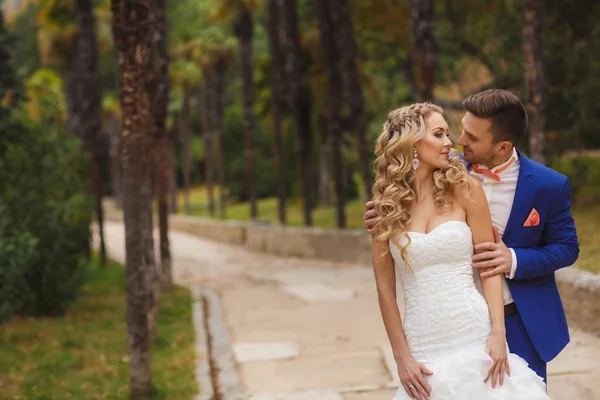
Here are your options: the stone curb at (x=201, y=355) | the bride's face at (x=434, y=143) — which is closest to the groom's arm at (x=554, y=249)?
the bride's face at (x=434, y=143)

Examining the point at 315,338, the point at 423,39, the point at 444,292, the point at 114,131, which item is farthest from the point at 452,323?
the point at 114,131

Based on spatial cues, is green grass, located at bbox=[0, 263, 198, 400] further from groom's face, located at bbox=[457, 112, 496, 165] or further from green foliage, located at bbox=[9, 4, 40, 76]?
green foliage, located at bbox=[9, 4, 40, 76]

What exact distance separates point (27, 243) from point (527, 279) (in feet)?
22.1

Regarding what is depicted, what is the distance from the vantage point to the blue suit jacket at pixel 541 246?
3438 millimetres

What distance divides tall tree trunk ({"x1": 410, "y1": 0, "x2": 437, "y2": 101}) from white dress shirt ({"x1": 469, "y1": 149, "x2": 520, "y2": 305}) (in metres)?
10.3

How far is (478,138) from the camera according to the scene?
340cm

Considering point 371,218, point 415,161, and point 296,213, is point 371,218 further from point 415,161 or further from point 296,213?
point 296,213

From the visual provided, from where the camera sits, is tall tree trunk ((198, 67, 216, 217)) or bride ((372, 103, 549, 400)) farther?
tall tree trunk ((198, 67, 216, 217))

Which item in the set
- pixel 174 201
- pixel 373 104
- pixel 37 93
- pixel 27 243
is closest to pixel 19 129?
pixel 27 243

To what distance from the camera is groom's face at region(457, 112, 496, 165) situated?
3.37 meters

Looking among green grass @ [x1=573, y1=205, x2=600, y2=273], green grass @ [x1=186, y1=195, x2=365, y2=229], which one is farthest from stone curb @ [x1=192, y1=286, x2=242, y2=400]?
green grass @ [x1=186, y1=195, x2=365, y2=229]

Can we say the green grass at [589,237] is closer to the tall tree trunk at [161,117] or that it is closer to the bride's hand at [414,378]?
the tall tree trunk at [161,117]

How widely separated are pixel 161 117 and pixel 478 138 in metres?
8.67

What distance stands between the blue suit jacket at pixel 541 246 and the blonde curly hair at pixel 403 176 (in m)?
0.32
